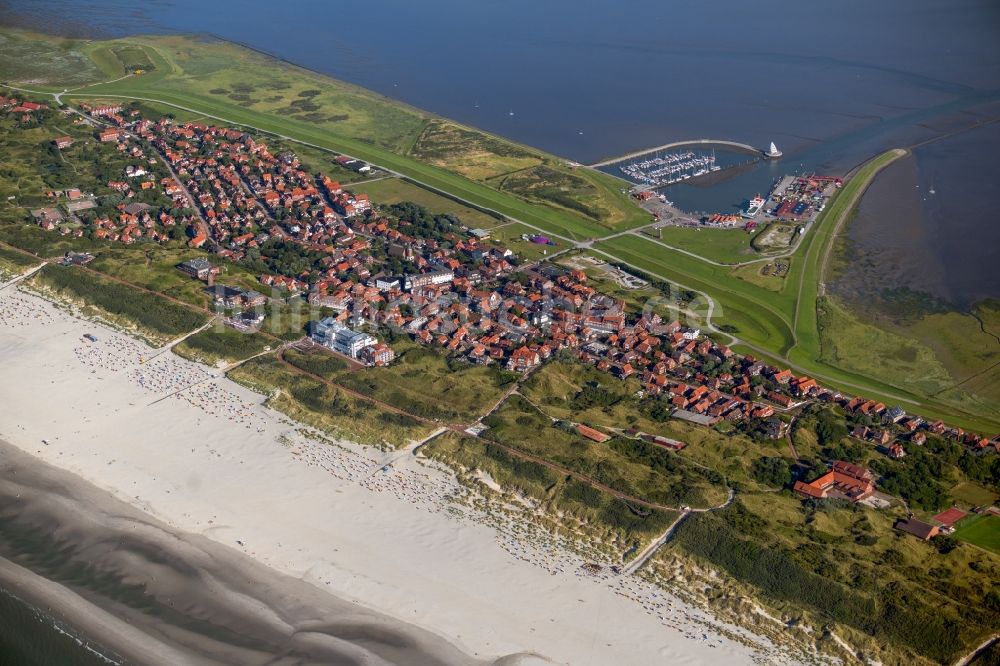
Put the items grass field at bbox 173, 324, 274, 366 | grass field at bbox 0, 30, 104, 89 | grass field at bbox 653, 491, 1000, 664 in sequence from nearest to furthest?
grass field at bbox 653, 491, 1000, 664
grass field at bbox 173, 324, 274, 366
grass field at bbox 0, 30, 104, 89

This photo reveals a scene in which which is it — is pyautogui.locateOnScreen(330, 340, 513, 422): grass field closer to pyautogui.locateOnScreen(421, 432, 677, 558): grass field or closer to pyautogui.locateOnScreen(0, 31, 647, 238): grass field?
pyautogui.locateOnScreen(421, 432, 677, 558): grass field

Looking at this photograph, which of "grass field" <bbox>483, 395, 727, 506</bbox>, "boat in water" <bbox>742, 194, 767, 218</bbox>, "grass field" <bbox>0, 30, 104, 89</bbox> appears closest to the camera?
"grass field" <bbox>483, 395, 727, 506</bbox>

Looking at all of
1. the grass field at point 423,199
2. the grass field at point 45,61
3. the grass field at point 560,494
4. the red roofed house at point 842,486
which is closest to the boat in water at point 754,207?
the grass field at point 423,199

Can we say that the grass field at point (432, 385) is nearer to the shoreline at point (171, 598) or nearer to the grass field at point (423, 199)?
the shoreline at point (171, 598)

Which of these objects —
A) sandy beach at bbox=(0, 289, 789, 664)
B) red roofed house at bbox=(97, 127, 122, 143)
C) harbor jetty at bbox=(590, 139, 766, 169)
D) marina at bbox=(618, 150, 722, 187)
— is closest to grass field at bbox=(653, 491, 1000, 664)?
sandy beach at bbox=(0, 289, 789, 664)

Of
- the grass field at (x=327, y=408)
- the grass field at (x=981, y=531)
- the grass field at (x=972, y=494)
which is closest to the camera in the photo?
the grass field at (x=981, y=531)

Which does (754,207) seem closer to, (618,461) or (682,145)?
(682,145)
